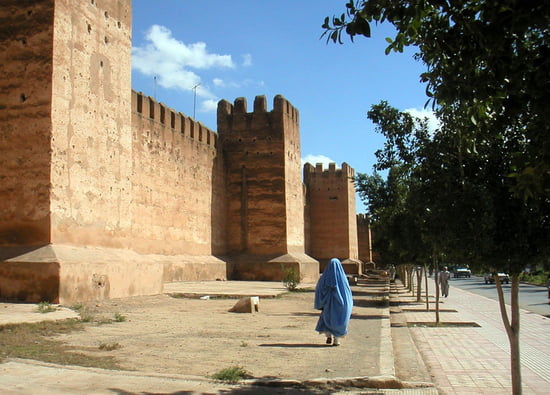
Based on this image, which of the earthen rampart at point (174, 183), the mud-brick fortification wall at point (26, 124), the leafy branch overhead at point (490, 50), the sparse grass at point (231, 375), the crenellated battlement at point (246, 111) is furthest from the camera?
the crenellated battlement at point (246, 111)

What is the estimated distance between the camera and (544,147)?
3.08 metres

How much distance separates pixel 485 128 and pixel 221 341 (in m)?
5.02

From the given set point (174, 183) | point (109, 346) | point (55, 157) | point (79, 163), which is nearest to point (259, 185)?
point (174, 183)

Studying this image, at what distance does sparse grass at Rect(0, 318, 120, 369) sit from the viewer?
19.0ft

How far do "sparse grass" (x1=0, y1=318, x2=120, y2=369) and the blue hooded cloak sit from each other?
124 inches

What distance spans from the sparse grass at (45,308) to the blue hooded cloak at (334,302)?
15.2ft

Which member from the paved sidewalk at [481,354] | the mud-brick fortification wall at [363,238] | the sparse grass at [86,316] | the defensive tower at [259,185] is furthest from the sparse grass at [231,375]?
the mud-brick fortification wall at [363,238]

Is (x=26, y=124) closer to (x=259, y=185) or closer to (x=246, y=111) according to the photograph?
(x=259, y=185)

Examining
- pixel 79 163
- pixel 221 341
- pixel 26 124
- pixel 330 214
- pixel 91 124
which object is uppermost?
pixel 91 124

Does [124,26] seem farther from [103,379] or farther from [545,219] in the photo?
[545,219]

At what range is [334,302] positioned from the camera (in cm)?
802

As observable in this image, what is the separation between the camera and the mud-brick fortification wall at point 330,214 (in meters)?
38.9

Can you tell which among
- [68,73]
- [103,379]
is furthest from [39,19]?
[103,379]

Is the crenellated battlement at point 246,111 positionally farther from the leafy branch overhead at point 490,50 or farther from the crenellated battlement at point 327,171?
the leafy branch overhead at point 490,50
